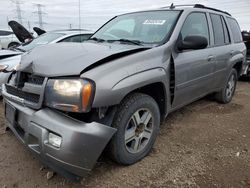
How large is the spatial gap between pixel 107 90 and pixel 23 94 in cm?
91

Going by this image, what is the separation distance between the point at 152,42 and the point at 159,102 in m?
0.76

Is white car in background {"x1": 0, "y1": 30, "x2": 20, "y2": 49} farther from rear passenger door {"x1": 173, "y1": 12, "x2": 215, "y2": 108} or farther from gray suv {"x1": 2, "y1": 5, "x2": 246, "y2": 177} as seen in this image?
rear passenger door {"x1": 173, "y1": 12, "x2": 215, "y2": 108}

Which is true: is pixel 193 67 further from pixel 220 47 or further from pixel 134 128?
pixel 134 128

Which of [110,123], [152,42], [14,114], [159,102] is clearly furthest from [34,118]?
[152,42]

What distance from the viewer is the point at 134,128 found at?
2.59m

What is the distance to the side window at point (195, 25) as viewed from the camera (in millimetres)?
3335

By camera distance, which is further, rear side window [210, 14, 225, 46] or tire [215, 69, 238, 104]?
tire [215, 69, 238, 104]

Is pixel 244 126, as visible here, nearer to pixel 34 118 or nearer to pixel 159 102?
pixel 159 102

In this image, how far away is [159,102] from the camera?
9.70ft

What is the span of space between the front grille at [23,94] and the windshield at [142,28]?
1436 millimetres

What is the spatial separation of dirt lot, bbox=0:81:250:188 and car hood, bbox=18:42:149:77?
1.06 metres

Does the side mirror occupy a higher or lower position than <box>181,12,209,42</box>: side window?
lower

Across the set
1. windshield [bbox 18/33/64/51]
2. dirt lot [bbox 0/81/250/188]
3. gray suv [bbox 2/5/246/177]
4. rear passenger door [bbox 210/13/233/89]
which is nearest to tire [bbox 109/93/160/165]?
gray suv [bbox 2/5/246/177]

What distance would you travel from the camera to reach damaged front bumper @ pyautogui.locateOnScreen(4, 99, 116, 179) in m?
1.98
